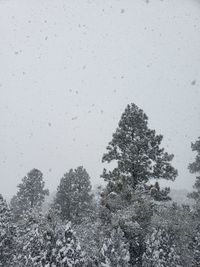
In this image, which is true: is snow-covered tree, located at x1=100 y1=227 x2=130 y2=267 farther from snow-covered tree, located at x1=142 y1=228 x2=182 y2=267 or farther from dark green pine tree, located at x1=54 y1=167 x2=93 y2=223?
dark green pine tree, located at x1=54 y1=167 x2=93 y2=223

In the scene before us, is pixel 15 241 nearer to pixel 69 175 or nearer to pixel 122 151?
pixel 69 175

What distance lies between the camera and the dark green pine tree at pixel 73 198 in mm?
41344

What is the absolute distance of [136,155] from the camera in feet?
84.5

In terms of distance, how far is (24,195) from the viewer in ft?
161

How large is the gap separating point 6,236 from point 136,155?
45.3 feet

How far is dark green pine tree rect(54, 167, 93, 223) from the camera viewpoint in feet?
136

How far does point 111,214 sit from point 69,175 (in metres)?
20.2

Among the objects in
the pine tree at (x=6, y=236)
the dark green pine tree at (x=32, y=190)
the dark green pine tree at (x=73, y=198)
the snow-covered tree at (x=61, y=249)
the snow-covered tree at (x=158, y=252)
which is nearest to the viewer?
the snow-covered tree at (x=61, y=249)

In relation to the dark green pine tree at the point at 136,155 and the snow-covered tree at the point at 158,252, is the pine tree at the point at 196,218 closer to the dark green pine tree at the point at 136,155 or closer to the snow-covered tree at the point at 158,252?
the snow-covered tree at the point at 158,252

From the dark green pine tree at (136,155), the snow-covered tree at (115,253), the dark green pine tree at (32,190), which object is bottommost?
the snow-covered tree at (115,253)

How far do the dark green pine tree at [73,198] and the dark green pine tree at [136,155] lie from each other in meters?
15.6

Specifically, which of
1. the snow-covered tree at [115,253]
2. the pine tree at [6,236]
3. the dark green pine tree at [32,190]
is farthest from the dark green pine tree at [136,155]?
the dark green pine tree at [32,190]

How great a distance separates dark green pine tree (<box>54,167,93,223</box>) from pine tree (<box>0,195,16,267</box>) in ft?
25.7

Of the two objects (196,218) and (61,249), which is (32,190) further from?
(61,249)
